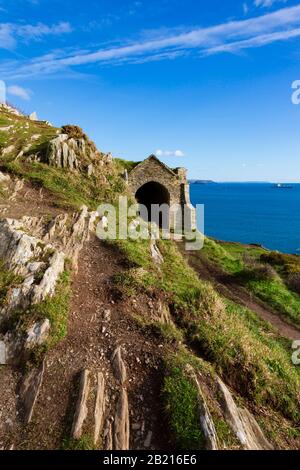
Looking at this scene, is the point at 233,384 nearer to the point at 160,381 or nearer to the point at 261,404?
the point at 261,404

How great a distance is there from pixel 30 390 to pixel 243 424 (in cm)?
684

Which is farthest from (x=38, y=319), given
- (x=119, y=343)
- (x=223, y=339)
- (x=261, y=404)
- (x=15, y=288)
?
(x=261, y=404)

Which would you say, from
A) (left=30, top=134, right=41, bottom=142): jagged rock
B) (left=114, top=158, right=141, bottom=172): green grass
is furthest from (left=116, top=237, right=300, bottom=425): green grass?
(left=114, top=158, right=141, bottom=172): green grass

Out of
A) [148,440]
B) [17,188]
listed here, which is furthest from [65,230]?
[148,440]

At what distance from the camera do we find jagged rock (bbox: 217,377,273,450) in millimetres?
9750

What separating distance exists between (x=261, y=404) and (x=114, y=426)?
5.41 meters

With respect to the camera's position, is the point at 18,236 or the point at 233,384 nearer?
the point at 233,384

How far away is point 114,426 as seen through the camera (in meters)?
9.66

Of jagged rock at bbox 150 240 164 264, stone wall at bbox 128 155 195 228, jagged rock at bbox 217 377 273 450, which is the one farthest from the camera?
stone wall at bbox 128 155 195 228

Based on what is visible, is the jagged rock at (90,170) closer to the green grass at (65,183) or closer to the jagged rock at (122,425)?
the green grass at (65,183)

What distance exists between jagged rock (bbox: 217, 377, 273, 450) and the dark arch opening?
30.9 meters

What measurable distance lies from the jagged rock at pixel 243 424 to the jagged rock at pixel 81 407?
4395mm

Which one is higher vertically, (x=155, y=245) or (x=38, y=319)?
(x=155, y=245)

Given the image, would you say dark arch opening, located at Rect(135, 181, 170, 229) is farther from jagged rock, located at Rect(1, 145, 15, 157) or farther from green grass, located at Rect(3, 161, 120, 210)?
jagged rock, located at Rect(1, 145, 15, 157)
